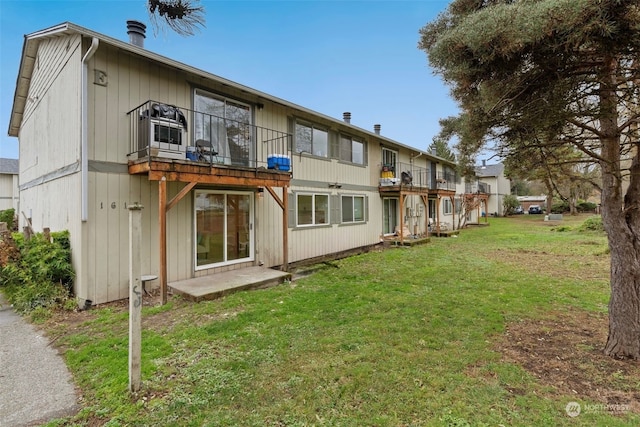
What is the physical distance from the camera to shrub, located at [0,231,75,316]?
561 cm

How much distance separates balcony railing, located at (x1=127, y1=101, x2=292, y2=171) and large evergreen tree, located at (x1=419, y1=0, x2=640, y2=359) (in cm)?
488

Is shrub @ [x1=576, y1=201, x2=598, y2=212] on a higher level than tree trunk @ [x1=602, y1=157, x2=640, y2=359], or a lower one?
higher

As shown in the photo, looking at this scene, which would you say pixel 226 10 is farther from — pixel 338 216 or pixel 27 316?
pixel 27 316

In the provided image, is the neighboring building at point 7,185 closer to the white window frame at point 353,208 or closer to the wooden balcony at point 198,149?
the wooden balcony at point 198,149

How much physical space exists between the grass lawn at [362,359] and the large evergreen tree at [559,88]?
1065 millimetres

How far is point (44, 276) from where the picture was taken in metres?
5.83

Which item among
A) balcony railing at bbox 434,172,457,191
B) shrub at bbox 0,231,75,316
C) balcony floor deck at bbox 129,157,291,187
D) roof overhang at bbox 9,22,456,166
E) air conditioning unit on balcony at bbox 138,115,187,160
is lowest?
shrub at bbox 0,231,75,316

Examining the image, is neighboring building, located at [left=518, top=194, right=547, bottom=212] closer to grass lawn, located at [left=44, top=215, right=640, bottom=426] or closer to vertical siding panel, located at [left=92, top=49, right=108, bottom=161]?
grass lawn, located at [left=44, top=215, right=640, bottom=426]

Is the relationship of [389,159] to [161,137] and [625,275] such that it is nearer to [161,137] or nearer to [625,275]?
[161,137]

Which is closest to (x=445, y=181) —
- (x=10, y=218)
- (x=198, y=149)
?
(x=198, y=149)

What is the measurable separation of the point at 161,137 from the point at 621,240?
279 inches

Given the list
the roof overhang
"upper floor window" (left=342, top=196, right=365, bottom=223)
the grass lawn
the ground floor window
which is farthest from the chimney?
"upper floor window" (left=342, top=196, right=365, bottom=223)

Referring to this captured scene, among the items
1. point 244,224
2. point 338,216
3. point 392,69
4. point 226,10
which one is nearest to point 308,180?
point 338,216

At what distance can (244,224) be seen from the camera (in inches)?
320
